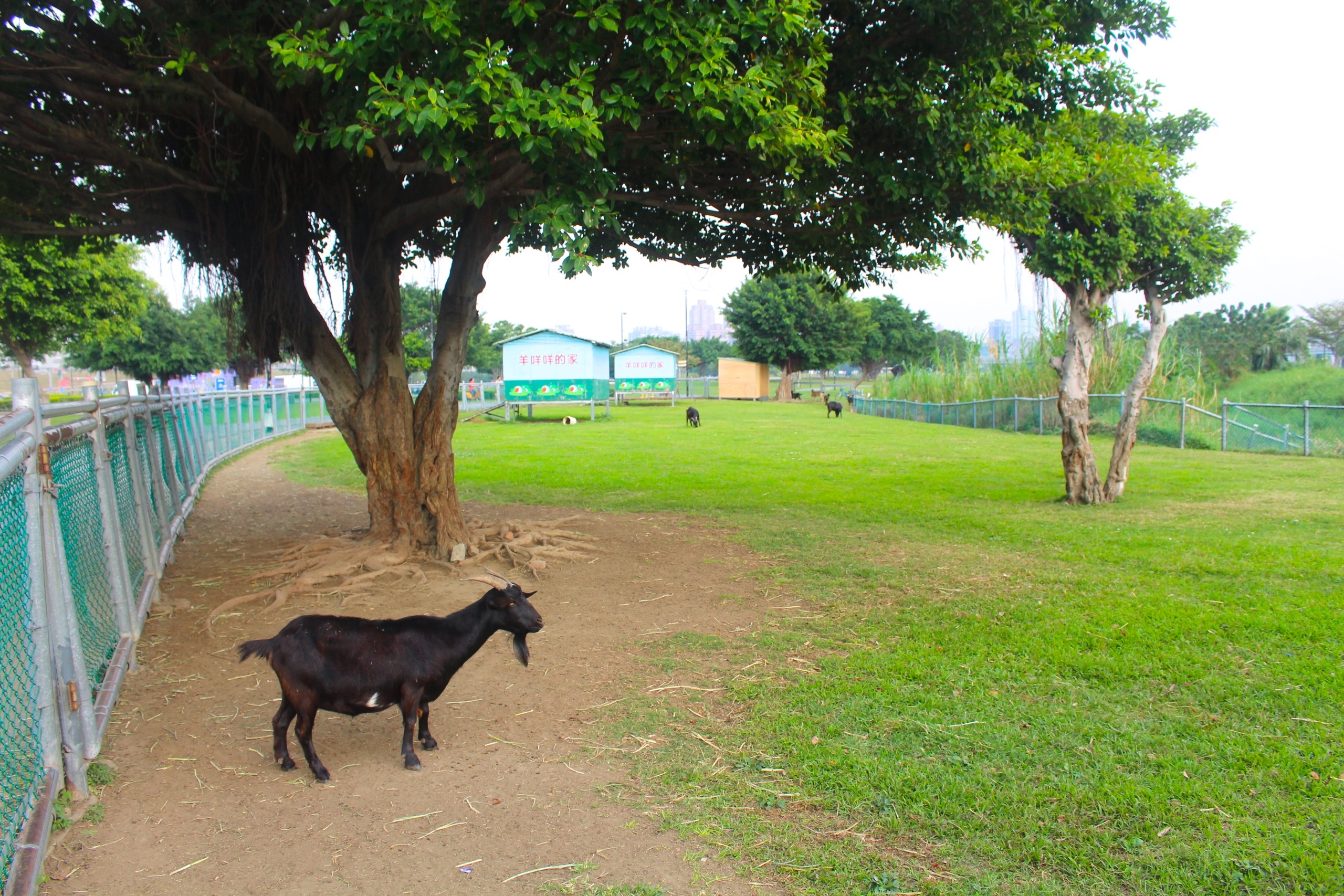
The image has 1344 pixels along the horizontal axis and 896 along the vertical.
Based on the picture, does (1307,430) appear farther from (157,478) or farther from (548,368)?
(548,368)

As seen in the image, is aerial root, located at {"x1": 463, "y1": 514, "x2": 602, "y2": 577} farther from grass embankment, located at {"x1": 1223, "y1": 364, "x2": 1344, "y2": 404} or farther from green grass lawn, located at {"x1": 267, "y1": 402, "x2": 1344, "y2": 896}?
grass embankment, located at {"x1": 1223, "y1": 364, "x2": 1344, "y2": 404}

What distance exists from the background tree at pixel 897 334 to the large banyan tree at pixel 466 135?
59.9m

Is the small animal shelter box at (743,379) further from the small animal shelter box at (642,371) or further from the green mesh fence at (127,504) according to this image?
the green mesh fence at (127,504)

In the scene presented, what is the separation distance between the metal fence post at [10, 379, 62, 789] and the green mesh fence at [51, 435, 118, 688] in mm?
882

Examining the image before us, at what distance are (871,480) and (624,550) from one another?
619 centimetres

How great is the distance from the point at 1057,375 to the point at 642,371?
2628 cm

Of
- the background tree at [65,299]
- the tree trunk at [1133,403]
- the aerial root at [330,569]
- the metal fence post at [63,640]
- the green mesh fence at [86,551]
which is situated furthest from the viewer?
the background tree at [65,299]


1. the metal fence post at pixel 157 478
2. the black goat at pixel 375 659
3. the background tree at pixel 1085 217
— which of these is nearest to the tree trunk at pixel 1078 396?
the background tree at pixel 1085 217

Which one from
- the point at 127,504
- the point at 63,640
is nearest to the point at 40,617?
the point at 63,640

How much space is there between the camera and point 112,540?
485 cm

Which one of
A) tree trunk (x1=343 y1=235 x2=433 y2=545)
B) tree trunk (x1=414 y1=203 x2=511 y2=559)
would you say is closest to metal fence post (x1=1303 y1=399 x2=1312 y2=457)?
tree trunk (x1=414 y1=203 x2=511 y2=559)

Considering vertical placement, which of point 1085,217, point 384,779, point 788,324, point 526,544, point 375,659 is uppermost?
point 788,324

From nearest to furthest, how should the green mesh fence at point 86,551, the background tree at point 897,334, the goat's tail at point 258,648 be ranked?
the goat's tail at point 258,648, the green mesh fence at point 86,551, the background tree at point 897,334

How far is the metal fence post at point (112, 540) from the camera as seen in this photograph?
15.9 ft
